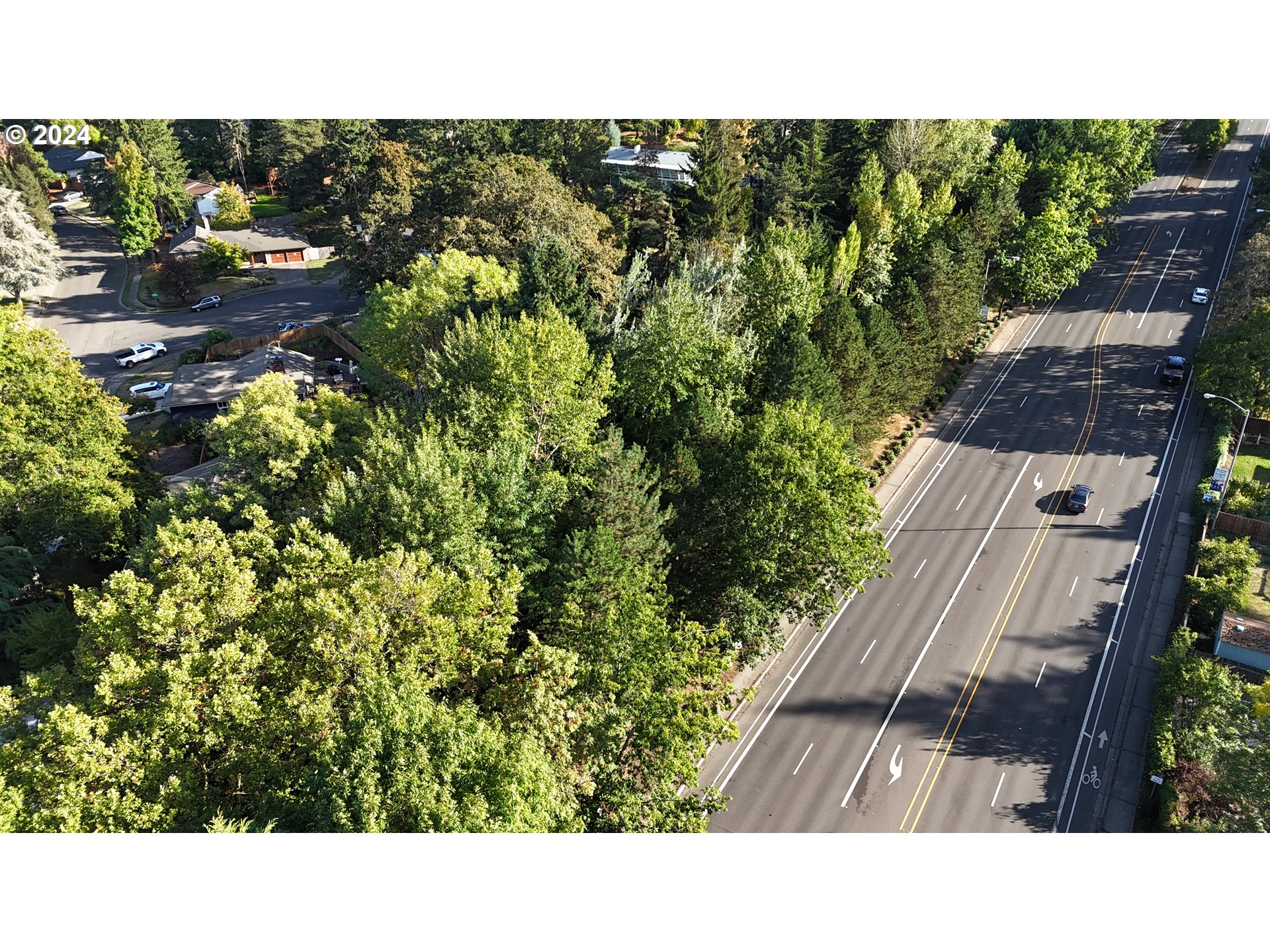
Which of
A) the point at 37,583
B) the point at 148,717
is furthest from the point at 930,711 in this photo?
the point at 37,583

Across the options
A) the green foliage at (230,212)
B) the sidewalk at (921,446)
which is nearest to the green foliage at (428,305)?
the sidewalk at (921,446)

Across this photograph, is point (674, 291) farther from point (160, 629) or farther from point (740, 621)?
point (160, 629)

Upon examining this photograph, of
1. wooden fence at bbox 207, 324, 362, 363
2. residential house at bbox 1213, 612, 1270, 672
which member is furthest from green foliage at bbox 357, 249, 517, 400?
residential house at bbox 1213, 612, 1270, 672

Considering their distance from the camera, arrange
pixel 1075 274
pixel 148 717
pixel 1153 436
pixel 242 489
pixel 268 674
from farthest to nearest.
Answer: pixel 1075 274, pixel 1153 436, pixel 242 489, pixel 268 674, pixel 148 717

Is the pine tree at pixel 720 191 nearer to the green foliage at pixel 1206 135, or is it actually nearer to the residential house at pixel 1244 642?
the residential house at pixel 1244 642

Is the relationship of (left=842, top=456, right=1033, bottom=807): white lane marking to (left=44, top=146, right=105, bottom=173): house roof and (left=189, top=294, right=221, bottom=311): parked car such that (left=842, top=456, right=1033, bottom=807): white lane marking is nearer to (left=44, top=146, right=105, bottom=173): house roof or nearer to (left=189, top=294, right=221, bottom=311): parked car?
(left=189, top=294, right=221, bottom=311): parked car

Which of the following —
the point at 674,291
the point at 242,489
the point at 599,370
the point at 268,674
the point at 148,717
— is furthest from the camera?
the point at 674,291

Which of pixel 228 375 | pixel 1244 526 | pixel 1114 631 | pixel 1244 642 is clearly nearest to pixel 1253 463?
pixel 1244 526
